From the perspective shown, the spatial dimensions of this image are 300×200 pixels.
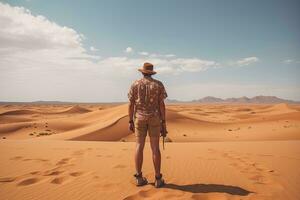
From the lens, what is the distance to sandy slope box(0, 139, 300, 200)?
184 inches

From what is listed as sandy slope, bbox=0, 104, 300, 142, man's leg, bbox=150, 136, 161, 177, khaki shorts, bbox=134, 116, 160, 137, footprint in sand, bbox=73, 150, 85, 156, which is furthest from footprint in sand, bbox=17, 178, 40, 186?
sandy slope, bbox=0, 104, 300, 142

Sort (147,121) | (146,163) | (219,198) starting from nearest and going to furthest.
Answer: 1. (219,198)
2. (147,121)
3. (146,163)

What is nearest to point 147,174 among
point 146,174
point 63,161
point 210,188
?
point 146,174

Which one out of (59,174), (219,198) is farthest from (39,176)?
(219,198)

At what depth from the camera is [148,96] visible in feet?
17.4

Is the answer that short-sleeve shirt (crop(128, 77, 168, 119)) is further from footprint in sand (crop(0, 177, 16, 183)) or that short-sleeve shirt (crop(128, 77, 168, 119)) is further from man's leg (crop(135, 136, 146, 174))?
footprint in sand (crop(0, 177, 16, 183))

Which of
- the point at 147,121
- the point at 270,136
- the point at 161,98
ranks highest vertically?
the point at 161,98

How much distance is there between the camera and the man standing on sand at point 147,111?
17.2 ft

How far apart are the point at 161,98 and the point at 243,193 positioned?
85.7 inches

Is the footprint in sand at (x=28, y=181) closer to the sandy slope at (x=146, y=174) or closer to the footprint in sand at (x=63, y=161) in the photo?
the sandy slope at (x=146, y=174)

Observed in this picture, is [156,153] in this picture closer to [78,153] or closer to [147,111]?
[147,111]

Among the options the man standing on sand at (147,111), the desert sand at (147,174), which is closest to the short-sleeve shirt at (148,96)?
the man standing on sand at (147,111)

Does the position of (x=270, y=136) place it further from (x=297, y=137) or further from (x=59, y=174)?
(x=59, y=174)

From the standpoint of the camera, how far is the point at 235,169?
6.36 metres
